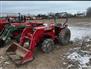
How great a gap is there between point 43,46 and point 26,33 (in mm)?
873

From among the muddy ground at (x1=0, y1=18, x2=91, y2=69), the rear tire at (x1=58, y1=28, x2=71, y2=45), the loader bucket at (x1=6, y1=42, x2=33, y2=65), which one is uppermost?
the rear tire at (x1=58, y1=28, x2=71, y2=45)

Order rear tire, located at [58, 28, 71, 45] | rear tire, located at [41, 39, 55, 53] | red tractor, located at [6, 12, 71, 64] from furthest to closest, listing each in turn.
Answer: rear tire, located at [58, 28, 71, 45], rear tire, located at [41, 39, 55, 53], red tractor, located at [6, 12, 71, 64]

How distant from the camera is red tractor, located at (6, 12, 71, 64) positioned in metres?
6.88

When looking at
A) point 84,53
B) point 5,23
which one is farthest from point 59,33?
point 5,23

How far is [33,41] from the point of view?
701 centimetres

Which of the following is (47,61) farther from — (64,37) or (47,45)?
(64,37)

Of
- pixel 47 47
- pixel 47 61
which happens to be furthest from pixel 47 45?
pixel 47 61

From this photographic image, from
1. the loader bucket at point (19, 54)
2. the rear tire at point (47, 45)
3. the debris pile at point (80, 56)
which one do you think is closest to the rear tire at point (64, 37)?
the debris pile at point (80, 56)

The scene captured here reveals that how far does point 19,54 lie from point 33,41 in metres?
0.71

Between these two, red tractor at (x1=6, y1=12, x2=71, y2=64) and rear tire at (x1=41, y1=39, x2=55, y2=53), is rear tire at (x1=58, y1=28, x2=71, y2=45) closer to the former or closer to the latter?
red tractor at (x1=6, y1=12, x2=71, y2=64)

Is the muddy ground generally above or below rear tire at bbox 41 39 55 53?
below

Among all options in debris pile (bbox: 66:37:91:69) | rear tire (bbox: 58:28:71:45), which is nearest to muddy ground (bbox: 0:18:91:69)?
debris pile (bbox: 66:37:91:69)

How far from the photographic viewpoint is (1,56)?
7.62 meters

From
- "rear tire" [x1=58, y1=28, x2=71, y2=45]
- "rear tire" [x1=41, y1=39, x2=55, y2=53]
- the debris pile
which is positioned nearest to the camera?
the debris pile
